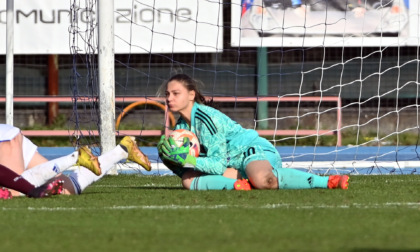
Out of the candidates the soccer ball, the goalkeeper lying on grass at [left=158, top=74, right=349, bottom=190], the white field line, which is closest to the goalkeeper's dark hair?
the goalkeeper lying on grass at [left=158, top=74, right=349, bottom=190]

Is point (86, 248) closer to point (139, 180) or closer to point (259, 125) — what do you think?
point (139, 180)

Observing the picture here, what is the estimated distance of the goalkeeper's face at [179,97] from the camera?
6.41m

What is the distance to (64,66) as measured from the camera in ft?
50.3

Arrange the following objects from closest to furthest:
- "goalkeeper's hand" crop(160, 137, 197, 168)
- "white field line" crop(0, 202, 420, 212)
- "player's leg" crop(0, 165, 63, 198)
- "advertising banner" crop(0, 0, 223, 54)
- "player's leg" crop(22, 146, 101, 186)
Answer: "white field line" crop(0, 202, 420, 212) → "player's leg" crop(0, 165, 63, 198) → "player's leg" crop(22, 146, 101, 186) → "goalkeeper's hand" crop(160, 137, 197, 168) → "advertising banner" crop(0, 0, 223, 54)

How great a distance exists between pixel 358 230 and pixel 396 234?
0.64 ft

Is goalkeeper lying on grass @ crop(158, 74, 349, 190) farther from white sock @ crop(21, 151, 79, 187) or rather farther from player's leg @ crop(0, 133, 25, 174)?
player's leg @ crop(0, 133, 25, 174)

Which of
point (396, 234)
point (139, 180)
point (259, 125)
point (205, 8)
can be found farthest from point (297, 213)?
point (259, 125)

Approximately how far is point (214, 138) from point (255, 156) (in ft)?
1.10

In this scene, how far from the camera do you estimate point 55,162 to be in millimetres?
5867

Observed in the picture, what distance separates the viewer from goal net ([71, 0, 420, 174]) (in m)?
12.4

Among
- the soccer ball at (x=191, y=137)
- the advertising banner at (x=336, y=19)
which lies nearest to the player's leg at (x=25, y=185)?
the soccer ball at (x=191, y=137)

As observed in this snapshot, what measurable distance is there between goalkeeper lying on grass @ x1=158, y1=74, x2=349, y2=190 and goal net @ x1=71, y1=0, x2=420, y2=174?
375 cm

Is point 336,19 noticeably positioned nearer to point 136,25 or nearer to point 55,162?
point 136,25

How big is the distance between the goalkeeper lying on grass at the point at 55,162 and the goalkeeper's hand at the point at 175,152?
7.9 inches
